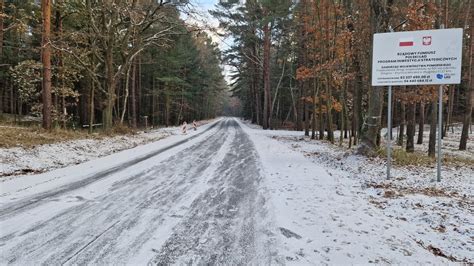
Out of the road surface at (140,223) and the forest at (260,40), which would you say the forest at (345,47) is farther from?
the road surface at (140,223)

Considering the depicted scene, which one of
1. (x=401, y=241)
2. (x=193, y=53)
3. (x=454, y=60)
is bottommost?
(x=401, y=241)

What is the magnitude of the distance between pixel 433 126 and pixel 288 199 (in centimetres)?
1089

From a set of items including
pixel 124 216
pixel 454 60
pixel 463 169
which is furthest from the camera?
pixel 463 169

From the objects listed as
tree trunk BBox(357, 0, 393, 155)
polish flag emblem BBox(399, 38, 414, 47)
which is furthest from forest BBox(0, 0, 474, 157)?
polish flag emblem BBox(399, 38, 414, 47)

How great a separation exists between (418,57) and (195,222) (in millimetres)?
6663

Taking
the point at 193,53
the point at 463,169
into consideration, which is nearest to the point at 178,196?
the point at 463,169

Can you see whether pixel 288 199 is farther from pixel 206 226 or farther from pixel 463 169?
pixel 463 169

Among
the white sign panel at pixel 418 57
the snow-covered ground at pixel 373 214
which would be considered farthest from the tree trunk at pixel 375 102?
the white sign panel at pixel 418 57

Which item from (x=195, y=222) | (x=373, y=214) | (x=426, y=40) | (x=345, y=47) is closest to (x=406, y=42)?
(x=426, y=40)

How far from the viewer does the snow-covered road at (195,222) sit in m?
3.23

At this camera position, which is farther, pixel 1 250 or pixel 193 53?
pixel 193 53

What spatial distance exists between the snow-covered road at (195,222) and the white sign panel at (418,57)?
2968mm

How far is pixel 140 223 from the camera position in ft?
13.4

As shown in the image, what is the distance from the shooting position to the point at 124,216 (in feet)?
14.2
